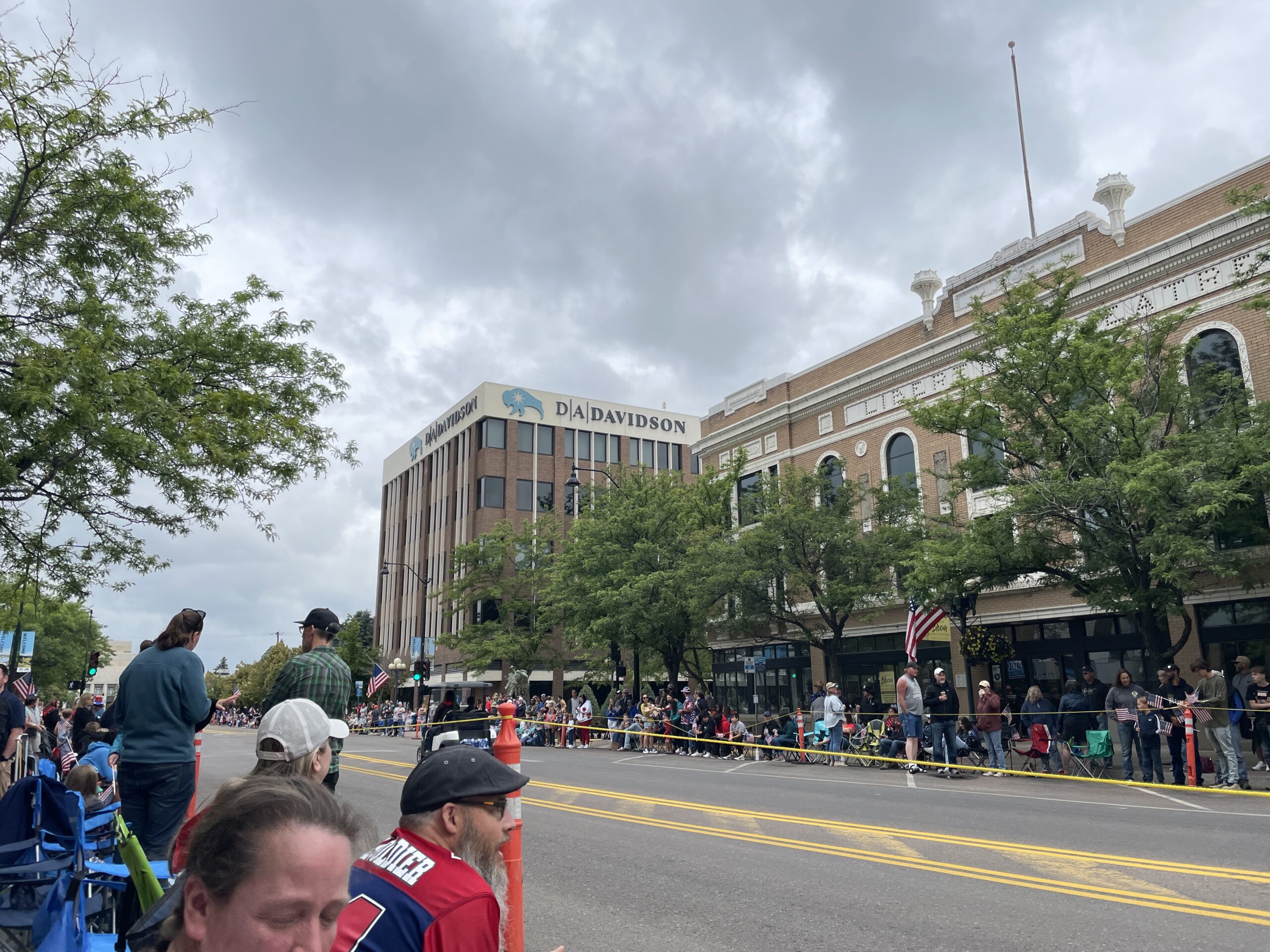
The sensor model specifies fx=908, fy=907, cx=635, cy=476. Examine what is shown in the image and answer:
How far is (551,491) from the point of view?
61.0 meters

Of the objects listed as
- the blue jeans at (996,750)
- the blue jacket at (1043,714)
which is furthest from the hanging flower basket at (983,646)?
the blue jeans at (996,750)

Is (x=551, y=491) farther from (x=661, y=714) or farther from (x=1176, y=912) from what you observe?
(x=1176, y=912)

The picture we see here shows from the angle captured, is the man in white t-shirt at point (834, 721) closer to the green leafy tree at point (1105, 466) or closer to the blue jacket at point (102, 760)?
the green leafy tree at point (1105, 466)

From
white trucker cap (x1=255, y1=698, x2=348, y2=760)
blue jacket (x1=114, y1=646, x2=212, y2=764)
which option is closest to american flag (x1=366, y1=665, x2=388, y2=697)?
blue jacket (x1=114, y1=646, x2=212, y2=764)

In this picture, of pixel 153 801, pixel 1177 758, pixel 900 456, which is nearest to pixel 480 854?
pixel 153 801

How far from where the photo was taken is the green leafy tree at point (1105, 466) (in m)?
16.6

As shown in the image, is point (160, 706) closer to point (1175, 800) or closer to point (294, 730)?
point (294, 730)

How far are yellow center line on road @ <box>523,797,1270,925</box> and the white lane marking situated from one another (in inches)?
226

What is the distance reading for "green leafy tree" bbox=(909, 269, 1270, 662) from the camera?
16.6 m

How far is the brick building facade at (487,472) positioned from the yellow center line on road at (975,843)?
4260 centimetres

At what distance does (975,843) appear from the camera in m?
9.13

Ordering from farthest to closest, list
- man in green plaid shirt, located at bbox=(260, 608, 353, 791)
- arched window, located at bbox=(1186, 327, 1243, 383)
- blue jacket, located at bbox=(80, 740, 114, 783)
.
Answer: arched window, located at bbox=(1186, 327, 1243, 383) < blue jacket, located at bbox=(80, 740, 114, 783) < man in green plaid shirt, located at bbox=(260, 608, 353, 791)

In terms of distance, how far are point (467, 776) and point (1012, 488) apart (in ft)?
59.8

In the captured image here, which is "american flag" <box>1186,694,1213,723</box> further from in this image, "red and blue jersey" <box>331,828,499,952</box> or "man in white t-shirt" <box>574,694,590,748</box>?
"man in white t-shirt" <box>574,694,590,748</box>
